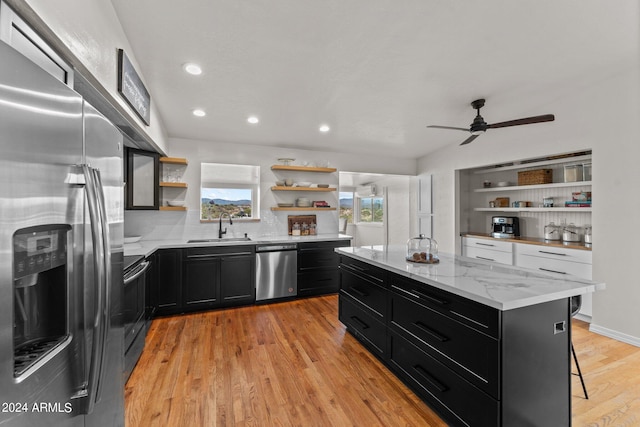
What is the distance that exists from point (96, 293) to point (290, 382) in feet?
5.57

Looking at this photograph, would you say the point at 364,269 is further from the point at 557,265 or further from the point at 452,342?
the point at 557,265

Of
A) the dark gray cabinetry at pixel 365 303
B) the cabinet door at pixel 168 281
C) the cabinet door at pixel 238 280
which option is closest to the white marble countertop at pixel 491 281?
the dark gray cabinetry at pixel 365 303

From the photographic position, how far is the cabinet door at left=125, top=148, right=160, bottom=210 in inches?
133

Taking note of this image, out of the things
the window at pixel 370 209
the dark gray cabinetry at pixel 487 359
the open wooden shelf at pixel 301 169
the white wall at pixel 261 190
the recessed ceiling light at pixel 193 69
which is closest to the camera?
the dark gray cabinetry at pixel 487 359

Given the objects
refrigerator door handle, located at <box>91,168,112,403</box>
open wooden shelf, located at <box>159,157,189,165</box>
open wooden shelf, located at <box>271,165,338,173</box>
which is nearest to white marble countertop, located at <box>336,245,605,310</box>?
refrigerator door handle, located at <box>91,168,112,403</box>

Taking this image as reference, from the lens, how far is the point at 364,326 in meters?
2.67

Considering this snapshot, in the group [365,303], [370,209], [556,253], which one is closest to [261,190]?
[365,303]

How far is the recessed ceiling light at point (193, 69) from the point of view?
105 inches

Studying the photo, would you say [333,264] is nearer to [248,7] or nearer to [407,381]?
[407,381]

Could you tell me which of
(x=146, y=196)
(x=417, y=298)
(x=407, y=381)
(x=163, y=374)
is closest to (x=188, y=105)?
(x=146, y=196)

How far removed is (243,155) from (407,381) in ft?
12.5

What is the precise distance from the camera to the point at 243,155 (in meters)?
4.64

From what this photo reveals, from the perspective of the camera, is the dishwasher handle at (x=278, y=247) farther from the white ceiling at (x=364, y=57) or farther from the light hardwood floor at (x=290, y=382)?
the white ceiling at (x=364, y=57)

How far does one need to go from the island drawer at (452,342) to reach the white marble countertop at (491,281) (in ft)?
0.70
